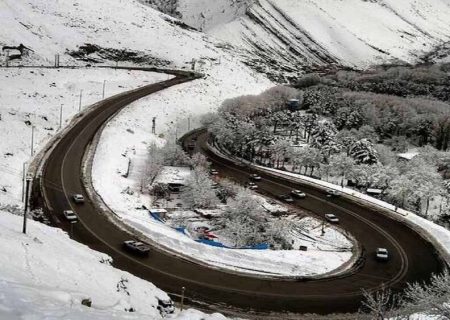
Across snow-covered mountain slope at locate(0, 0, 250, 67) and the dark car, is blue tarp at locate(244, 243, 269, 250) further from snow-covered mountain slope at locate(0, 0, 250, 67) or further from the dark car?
snow-covered mountain slope at locate(0, 0, 250, 67)

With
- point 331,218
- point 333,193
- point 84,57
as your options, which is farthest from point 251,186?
point 84,57

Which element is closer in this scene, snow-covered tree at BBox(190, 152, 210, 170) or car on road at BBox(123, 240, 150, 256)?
car on road at BBox(123, 240, 150, 256)

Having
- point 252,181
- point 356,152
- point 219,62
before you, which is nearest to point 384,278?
point 252,181

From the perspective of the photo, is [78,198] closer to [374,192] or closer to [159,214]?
[159,214]

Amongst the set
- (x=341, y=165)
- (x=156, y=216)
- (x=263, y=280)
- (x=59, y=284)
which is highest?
(x=341, y=165)

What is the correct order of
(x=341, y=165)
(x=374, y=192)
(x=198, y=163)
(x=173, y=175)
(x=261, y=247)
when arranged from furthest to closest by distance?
1. (x=341, y=165)
2. (x=198, y=163)
3. (x=374, y=192)
4. (x=173, y=175)
5. (x=261, y=247)

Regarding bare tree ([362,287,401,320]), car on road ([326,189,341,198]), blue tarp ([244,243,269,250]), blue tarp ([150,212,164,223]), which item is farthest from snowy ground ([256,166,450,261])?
blue tarp ([150,212,164,223])

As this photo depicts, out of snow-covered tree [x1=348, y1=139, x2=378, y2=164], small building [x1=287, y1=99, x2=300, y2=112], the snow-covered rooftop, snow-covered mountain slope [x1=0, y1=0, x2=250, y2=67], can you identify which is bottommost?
the snow-covered rooftop
